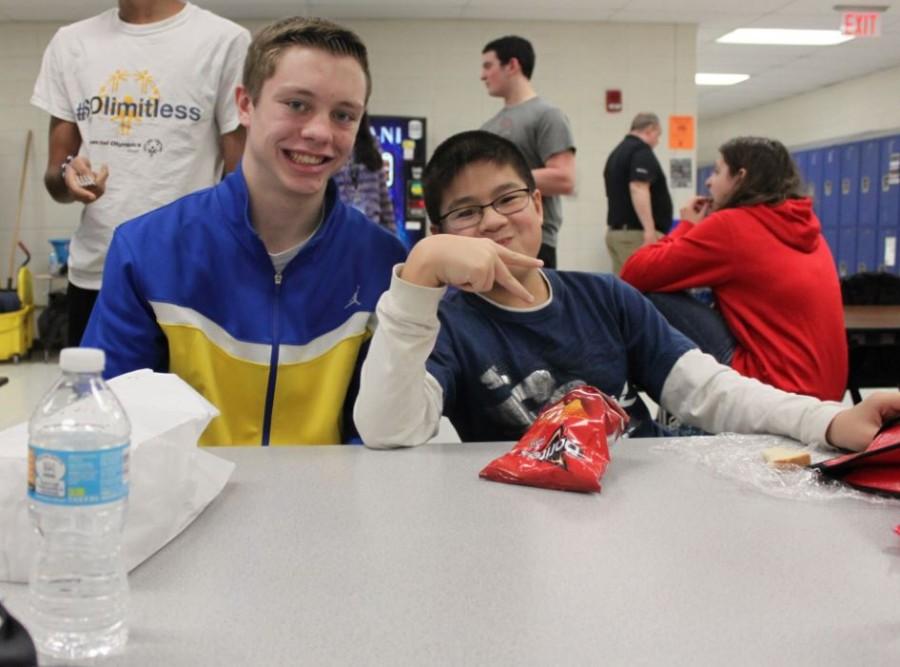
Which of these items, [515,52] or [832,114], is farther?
[832,114]

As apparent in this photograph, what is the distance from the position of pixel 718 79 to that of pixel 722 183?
762cm

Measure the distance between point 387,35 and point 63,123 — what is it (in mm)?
5053

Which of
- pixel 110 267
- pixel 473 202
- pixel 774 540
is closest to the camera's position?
pixel 774 540

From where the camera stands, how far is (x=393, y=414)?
121cm

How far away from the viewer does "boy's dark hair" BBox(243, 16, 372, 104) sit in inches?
55.1

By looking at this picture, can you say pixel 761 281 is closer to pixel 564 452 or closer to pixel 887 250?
pixel 564 452

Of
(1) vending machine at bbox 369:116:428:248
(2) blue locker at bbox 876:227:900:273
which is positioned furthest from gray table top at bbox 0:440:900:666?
(2) blue locker at bbox 876:227:900:273

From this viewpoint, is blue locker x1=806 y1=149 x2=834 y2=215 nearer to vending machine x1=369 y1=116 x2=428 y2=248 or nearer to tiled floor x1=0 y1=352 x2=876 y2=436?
vending machine x1=369 y1=116 x2=428 y2=248

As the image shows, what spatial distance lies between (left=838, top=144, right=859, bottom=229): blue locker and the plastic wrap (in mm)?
8606

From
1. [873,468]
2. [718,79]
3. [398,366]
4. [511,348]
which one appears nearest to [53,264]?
[511,348]

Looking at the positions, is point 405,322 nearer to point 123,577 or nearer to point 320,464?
point 320,464

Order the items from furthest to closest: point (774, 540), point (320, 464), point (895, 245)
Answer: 1. point (895, 245)
2. point (320, 464)
3. point (774, 540)

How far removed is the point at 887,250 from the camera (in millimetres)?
8461

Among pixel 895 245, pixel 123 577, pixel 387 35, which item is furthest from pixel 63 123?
pixel 895 245
